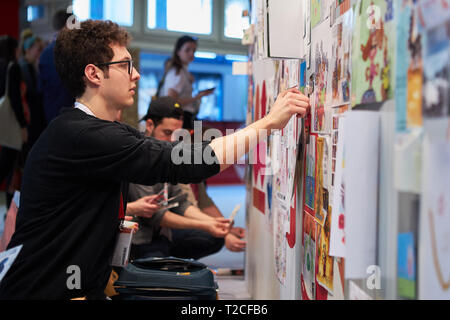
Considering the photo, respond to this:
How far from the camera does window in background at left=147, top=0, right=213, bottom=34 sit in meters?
7.75

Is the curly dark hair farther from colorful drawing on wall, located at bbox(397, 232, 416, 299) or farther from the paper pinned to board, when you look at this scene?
colorful drawing on wall, located at bbox(397, 232, 416, 299)

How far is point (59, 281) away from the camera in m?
1.39

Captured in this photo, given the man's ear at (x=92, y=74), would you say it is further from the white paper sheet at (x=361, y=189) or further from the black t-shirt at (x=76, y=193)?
the white paper sheet at (x=361, y=189)

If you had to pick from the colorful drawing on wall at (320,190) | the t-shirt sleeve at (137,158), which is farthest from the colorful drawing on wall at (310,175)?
the t-shirt sleeve at (137,158)

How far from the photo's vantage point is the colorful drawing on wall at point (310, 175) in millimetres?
1273

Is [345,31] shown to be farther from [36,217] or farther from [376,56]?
[36,217]

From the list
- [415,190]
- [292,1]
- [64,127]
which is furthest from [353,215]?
[64,127]

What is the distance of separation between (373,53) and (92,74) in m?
0.90

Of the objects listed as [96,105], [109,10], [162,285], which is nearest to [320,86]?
[96,105]

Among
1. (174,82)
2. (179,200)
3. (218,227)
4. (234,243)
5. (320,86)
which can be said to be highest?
(174,82)

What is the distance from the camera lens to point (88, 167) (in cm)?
136

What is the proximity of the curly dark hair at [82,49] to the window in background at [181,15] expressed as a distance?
6.44 metres

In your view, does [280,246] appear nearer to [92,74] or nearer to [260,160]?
[260,160]

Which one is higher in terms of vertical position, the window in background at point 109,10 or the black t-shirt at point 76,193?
the window in background at point 109,10
